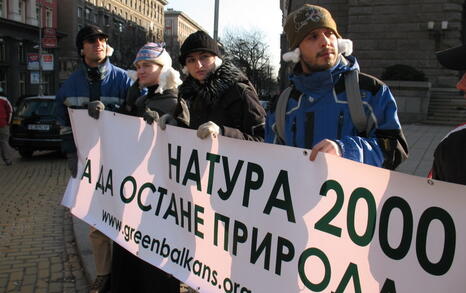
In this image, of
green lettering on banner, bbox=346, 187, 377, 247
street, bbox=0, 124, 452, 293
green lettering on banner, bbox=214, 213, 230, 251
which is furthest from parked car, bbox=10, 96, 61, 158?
green lettering on banner, bbox=346, 187, 377, 247

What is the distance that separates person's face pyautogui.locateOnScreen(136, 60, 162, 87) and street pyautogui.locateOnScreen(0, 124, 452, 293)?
6.01ft

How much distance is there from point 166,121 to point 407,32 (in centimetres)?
2286

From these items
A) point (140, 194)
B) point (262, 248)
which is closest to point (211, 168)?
point (262, 248)

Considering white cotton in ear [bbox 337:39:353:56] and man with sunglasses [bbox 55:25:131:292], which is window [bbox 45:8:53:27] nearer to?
man with sunglasses [bbox 55:25:131:292]

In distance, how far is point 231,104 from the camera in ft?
9.53

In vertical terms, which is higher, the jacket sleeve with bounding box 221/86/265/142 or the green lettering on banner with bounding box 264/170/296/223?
the jacket sleeve with bounding box 221/86/265/142

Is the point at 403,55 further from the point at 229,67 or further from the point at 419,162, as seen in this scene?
the point at 229,67

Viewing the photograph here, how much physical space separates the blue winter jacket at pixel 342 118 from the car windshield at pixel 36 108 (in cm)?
1165

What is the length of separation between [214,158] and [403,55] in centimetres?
2303

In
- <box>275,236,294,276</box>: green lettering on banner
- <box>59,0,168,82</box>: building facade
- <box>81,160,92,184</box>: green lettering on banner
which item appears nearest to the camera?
<box>275,236,294,276</box>: green lettering on banner

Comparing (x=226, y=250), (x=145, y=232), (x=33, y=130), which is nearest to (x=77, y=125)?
(x=145, y=232)

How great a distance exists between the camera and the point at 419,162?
901cm

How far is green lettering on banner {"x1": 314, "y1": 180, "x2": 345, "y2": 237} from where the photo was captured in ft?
6.16

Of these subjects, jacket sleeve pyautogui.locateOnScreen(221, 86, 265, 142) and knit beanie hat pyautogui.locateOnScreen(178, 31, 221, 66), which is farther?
knit beanie hat pyautogui.locateOnScreen(178, 31, 221, 66)
